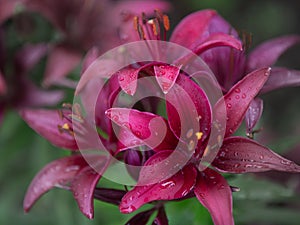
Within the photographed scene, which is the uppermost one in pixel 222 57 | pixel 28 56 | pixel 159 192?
pixel 222 57

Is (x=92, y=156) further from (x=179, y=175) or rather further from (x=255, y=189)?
(x=255, y=189)

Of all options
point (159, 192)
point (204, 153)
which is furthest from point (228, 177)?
point (159, 192)

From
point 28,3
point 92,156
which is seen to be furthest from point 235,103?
point 28,3

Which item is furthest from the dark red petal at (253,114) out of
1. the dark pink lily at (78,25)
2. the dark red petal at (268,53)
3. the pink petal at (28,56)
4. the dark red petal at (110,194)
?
the pink petal at (28,56)

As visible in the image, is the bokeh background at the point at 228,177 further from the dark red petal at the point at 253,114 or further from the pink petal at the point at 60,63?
the dark red petal at the point at 253,114

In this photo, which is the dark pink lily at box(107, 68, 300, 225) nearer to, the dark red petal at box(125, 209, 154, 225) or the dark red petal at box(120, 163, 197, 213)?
the dark red petal at box(120, 163, 197, 213)

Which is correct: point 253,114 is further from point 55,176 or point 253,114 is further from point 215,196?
point 55,176
